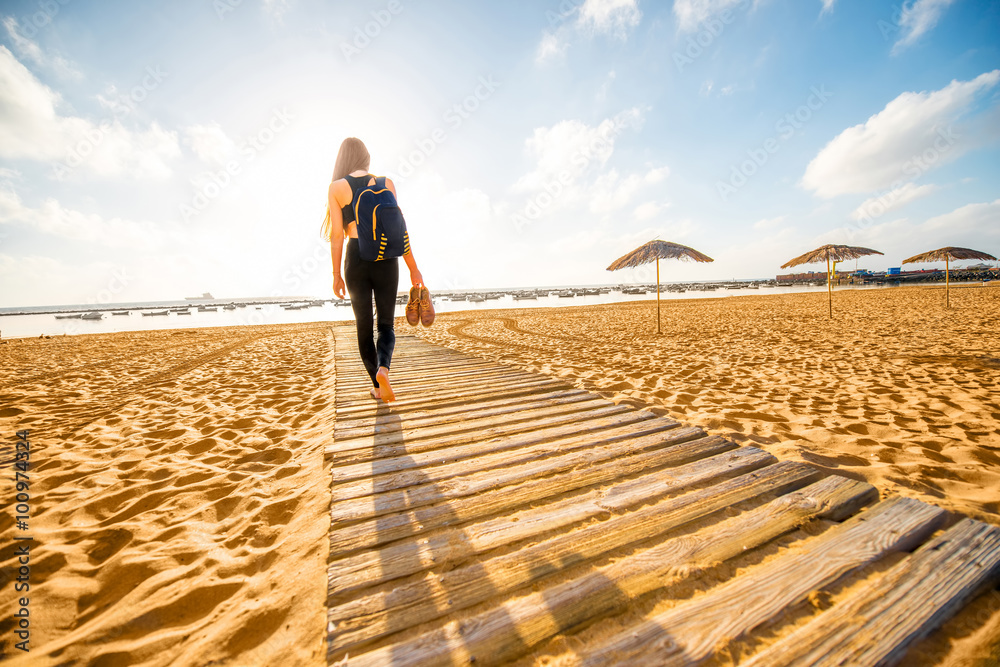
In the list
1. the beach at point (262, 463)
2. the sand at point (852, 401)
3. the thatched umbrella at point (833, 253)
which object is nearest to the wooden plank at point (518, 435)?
the beach at point (262, 463)

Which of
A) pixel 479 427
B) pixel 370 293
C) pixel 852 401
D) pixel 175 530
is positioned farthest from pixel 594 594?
pixel 852 401

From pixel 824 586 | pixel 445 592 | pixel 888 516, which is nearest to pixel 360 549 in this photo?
pixel 445 592

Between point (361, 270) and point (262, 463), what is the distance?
1.76 meters

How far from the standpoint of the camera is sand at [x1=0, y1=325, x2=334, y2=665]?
133 centimetres

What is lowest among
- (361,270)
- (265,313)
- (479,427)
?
(479,427)

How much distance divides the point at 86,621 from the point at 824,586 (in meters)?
2.92

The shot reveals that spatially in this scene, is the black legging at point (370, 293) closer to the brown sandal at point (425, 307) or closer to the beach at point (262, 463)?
the brown sandal at point (425, 307)

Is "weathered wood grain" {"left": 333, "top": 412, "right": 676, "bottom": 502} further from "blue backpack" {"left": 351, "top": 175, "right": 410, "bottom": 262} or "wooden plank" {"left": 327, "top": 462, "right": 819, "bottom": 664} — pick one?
"blue backpack" {"left": 351, "top": 175, "right": 410, "bottom": 262}

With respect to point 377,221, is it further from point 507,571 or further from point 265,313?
point 265,313

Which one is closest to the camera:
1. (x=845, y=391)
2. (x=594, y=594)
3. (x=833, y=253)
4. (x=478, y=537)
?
(x=594, y=594)

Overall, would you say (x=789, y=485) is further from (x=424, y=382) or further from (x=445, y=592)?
(x=424, y=382)

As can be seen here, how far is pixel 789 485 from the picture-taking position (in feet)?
6.61

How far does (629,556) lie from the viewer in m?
1.51

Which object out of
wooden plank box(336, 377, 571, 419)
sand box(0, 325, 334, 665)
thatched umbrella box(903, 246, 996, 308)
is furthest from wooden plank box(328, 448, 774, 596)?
thatched umbrella box(903, 246, 996, 308)
